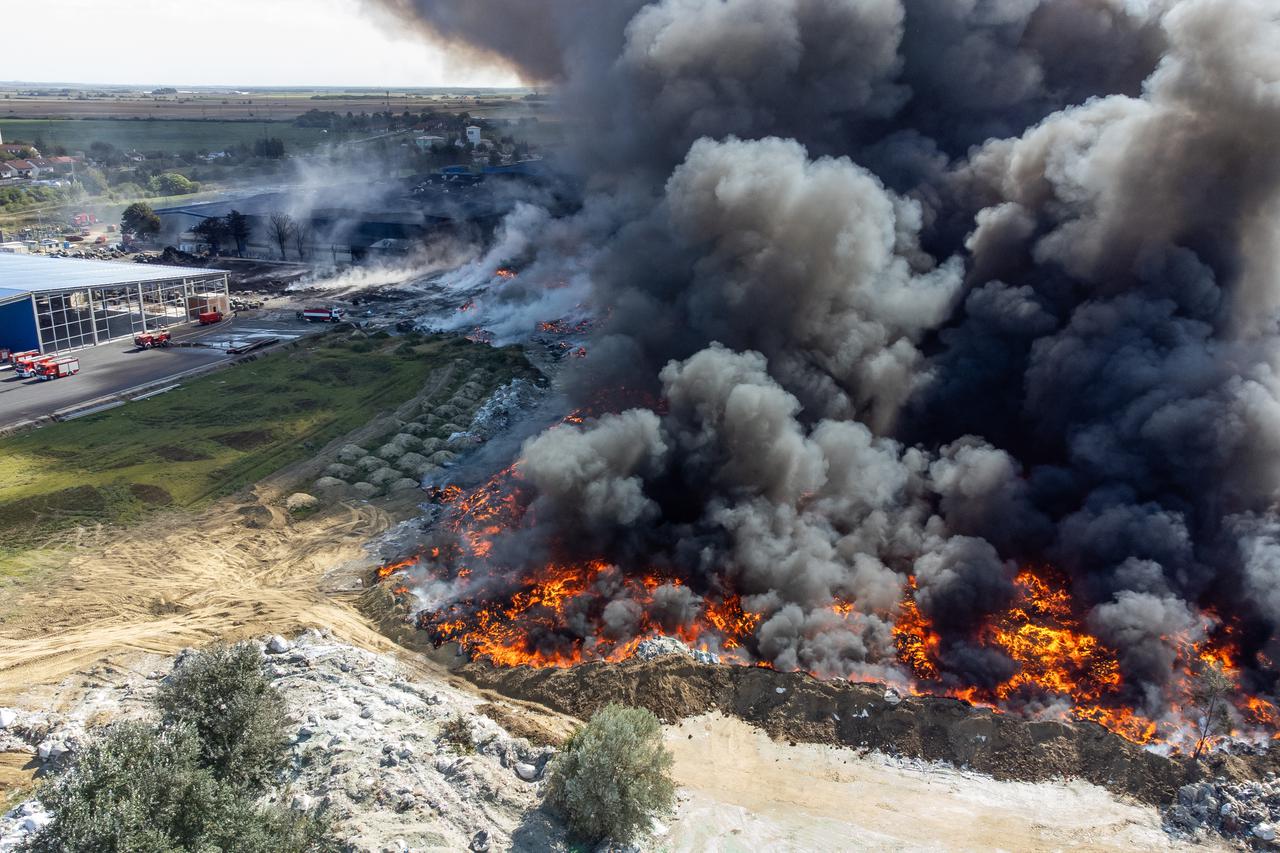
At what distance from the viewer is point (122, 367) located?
4972 cm

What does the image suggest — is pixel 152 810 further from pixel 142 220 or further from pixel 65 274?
pixel 142 220

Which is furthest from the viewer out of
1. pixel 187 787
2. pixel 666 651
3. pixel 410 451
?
pixel 410 451

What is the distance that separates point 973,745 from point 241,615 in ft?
65.0

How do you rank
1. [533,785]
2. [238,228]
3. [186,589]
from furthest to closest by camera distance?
1. [238,228]
2. [186,589]
3. [533,785]

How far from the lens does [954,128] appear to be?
41.0m

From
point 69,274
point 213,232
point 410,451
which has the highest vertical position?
point 69,274

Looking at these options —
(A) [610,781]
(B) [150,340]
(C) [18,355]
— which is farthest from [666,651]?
(B) [150,340]

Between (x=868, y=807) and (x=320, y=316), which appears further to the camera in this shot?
(x=320, y=316)

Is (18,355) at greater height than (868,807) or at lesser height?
greater

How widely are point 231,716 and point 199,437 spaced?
24.9 metres

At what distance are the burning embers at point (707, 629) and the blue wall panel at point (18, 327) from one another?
3476 cm

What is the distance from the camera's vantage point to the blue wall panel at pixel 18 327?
49656 mm

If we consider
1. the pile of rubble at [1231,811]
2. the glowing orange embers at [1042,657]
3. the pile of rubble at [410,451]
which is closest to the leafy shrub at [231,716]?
the glowing orange embers at [1042,657]

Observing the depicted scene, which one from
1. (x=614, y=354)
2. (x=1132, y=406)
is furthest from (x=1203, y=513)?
(x=614, y=354)
